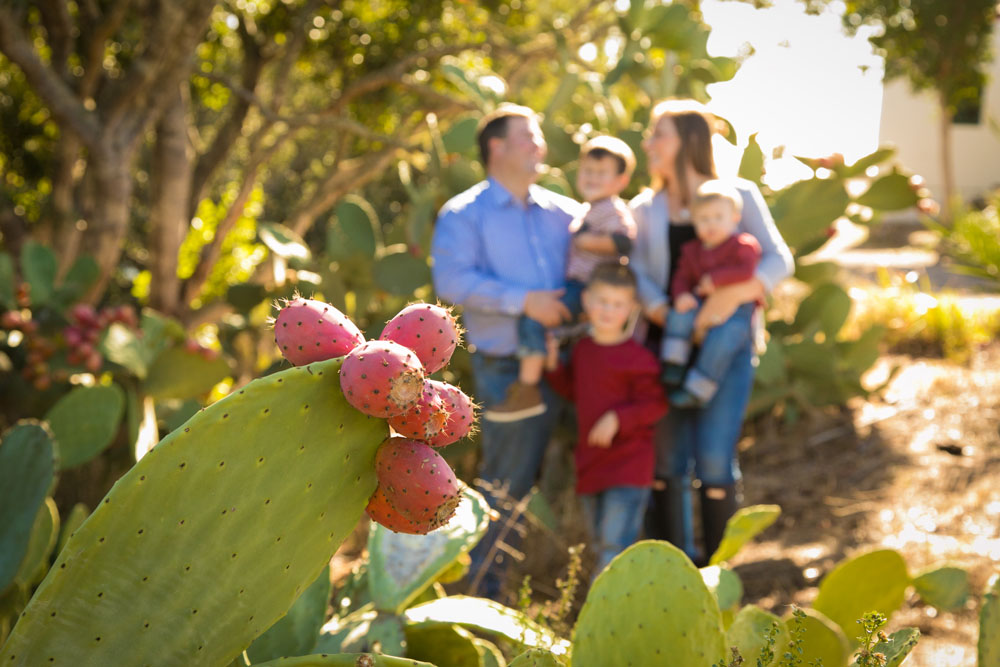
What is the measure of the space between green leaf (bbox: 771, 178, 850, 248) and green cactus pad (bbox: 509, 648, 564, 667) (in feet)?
11.0

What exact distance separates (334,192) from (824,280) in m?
2.83

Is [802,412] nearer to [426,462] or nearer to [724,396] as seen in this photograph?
[724,396]

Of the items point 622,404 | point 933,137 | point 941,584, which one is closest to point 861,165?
point 622,404

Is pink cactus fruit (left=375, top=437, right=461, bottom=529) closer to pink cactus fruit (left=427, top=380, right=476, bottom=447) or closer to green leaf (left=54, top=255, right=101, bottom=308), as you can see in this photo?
pink cactus fruit (left=427, top=380, right=476, bottom=447)

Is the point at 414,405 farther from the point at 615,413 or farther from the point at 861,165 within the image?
the point at 861,165

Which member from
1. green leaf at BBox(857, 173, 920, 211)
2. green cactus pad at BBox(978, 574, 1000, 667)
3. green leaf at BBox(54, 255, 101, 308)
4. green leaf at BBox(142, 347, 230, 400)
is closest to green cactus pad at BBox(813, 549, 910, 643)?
green cactus pad at BBox(978, 574, 1000, 667)

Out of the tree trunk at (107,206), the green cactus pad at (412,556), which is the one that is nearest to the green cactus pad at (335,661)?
the green cactus pad at (412,556)

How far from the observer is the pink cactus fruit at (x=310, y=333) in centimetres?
110

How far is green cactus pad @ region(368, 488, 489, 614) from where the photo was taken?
72.7 inches

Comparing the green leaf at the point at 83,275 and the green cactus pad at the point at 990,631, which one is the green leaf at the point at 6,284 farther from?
the green cactus pad at the point at 990,631

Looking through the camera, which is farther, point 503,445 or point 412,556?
point 503,445

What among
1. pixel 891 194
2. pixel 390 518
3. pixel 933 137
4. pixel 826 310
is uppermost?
pixel 390 518

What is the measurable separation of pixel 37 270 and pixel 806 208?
125 inches

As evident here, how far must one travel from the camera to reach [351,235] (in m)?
4.38
